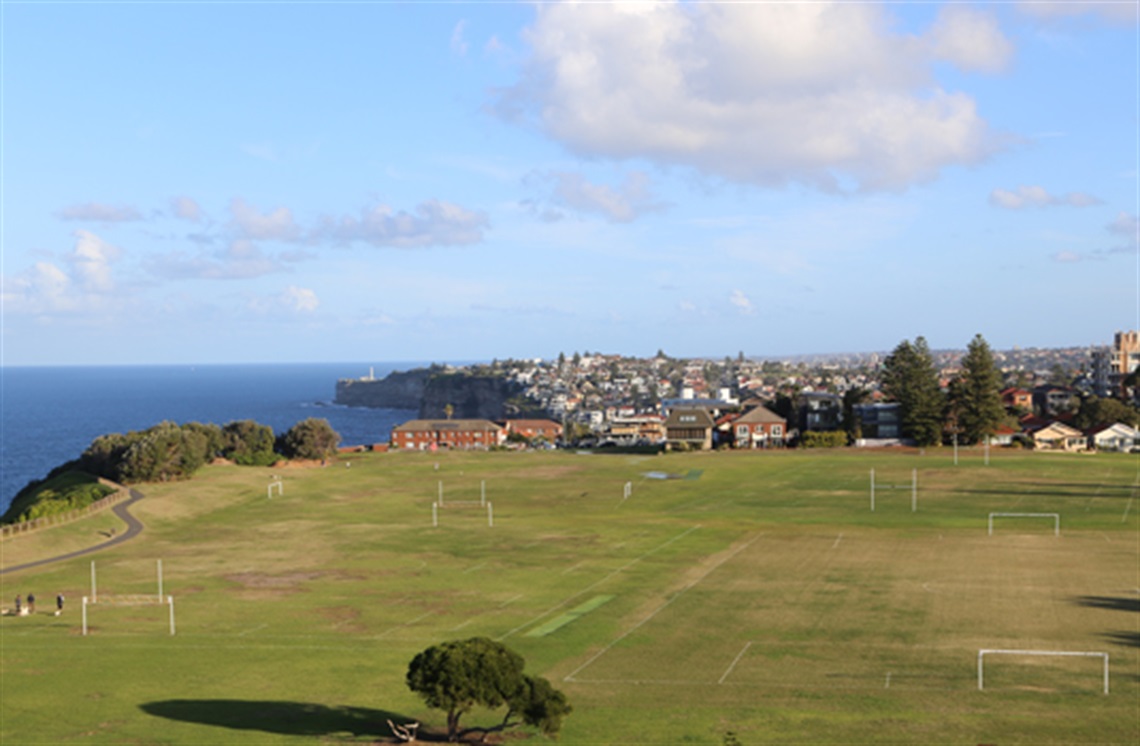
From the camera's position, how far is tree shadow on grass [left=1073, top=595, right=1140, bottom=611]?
5556 cm

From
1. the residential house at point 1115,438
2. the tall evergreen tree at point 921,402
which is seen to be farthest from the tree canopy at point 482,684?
the residential house at point 1115,438

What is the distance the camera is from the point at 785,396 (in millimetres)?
183250

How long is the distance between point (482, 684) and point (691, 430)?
133 meters

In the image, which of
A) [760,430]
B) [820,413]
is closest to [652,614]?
[760,430]

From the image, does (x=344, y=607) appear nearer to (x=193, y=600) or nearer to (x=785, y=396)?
(x=193, y=600)

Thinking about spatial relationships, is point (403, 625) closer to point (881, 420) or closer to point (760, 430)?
point (760, 430)

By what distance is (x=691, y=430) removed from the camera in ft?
543

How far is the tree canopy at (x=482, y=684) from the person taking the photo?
33844mm

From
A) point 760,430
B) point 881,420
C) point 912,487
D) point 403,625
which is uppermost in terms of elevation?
point 881,420

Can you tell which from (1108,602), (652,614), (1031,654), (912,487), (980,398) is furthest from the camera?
(980,398)

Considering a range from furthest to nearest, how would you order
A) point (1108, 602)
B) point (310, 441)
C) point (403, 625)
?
point (310, 441), point (1108, 602), point (403, 625)

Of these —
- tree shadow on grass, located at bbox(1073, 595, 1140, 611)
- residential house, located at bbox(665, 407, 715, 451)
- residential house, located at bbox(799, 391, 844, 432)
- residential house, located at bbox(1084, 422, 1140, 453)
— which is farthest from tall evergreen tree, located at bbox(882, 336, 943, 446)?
tree shadow on grass, located at bbox(1073, 595, 1140, 611)

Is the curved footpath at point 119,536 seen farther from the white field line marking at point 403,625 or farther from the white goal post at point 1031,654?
the white goal post at point 1031,654

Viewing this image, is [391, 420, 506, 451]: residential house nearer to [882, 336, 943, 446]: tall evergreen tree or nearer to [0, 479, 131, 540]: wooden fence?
[882, 336, 943, 446]: tall evergreen tree
